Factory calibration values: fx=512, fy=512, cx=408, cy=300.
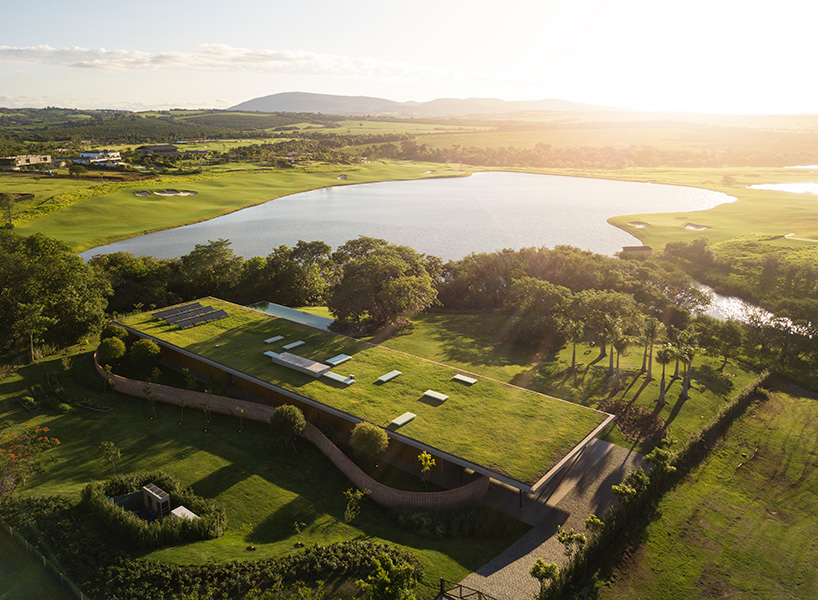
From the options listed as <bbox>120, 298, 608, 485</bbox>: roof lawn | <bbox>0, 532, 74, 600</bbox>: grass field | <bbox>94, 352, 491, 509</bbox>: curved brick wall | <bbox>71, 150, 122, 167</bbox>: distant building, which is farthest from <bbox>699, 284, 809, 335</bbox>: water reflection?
<bbox>71, 150, 122, 167</bbox>: distant building

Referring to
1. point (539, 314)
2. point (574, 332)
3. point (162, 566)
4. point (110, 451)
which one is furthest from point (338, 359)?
point (539, 314)

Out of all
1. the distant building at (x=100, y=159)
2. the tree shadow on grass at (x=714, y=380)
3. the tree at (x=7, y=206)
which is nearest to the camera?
the tree shadow on grass at (x=714, y=380)

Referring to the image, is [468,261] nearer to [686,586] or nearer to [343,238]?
[343,238]

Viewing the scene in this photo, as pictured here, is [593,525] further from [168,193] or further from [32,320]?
[168,193]

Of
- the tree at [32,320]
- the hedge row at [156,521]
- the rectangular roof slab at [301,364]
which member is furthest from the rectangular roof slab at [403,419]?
the tree at [32,320]

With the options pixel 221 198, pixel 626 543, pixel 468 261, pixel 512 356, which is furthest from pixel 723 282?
pixel 221 198

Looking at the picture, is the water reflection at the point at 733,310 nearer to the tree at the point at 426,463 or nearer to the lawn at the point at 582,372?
the lawn at the point at 582,372

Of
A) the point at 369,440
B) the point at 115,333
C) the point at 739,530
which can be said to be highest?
the point at 115,333
